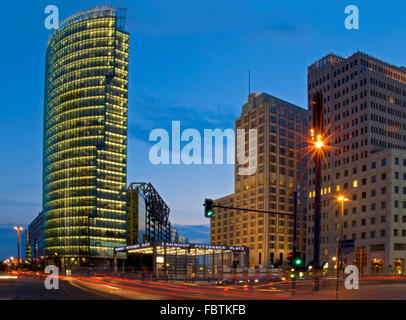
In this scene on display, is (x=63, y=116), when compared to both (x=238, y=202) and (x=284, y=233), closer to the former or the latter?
(x=238, y=202)

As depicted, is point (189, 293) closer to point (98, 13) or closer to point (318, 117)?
point (318, 117)

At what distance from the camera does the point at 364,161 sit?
12912 cm

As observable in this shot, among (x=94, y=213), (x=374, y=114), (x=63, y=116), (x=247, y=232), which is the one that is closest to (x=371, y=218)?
(x=374, y=114)

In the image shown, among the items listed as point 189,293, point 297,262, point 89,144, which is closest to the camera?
point 297,262

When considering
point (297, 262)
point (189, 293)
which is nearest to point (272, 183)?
point (189, 293)

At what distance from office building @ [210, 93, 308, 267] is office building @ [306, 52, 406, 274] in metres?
25.5

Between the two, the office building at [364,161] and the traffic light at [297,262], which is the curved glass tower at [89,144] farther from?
the traffic light at [297,262]

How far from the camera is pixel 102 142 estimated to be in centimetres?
17875

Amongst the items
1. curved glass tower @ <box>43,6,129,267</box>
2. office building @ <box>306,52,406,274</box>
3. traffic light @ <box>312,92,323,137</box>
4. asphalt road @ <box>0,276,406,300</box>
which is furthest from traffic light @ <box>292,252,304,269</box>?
curved glass tower @ <box>43,6,129,267</box>

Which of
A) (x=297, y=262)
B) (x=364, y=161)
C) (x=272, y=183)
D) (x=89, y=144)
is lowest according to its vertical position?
(x=297, y=262)

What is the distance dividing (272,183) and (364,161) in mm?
51027

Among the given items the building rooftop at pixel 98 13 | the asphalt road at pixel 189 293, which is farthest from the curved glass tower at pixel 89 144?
the asphalt road at pixel 189 293
